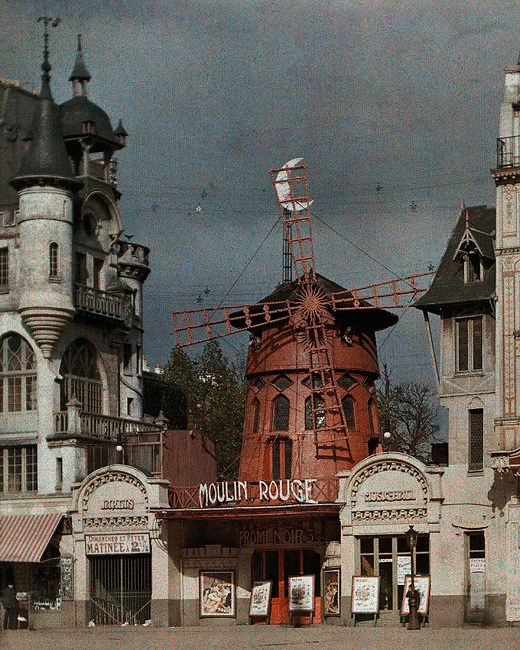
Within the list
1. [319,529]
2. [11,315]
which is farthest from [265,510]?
[11,315]

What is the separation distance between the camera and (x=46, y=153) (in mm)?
69375

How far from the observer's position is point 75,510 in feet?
219

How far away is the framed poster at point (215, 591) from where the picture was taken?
2559 inches

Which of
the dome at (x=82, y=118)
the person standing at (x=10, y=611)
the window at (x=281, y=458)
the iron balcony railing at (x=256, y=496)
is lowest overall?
the person standing at (x=10, y=611)

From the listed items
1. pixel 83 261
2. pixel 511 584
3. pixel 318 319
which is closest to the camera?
pixel 511 584

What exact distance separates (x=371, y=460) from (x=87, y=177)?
18.6m

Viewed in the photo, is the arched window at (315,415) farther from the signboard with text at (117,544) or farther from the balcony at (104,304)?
the balcony at (104,304)

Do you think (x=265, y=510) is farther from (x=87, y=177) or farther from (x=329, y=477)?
(x=87, y=177)

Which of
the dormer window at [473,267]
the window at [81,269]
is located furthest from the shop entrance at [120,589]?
the dormer window at [473,267]

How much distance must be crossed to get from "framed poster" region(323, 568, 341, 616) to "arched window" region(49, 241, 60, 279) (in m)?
16.0

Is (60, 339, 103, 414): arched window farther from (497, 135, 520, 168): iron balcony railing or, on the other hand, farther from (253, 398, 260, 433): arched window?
(497, 135, 520, 168): iron balcony railing

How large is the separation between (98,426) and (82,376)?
8.76ft

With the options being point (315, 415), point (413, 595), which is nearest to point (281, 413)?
point (315, 415)

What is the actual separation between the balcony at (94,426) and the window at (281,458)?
5.67m
